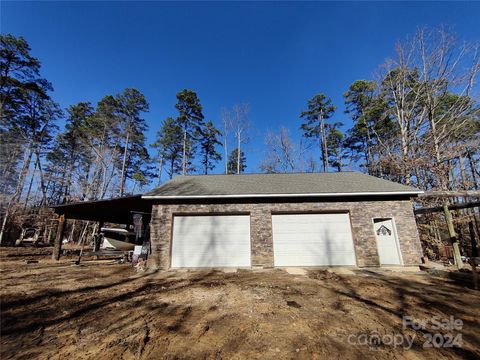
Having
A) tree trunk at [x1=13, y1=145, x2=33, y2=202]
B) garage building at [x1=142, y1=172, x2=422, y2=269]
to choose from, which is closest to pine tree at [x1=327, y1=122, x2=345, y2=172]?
garage building at [x1=142, y1=172, x2=422, y2=269]

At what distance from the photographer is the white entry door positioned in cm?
928

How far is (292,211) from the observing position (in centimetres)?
971

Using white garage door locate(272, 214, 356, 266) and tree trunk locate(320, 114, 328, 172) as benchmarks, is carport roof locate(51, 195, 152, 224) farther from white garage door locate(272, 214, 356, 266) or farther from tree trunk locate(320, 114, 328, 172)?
tree trunk locate(320, 114, 328, 172)

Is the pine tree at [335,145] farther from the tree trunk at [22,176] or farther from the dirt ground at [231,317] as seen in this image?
the tree trunk at [22,176]

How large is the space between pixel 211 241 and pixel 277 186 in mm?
4197

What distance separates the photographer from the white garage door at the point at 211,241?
9.36m

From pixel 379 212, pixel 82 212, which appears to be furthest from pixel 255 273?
pixel 82 212

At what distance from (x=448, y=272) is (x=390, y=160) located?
10.6 m

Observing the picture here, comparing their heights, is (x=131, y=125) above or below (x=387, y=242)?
above

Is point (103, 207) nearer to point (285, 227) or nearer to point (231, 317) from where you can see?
point (285, 227)

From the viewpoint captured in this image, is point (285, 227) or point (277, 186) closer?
point (285, 227)

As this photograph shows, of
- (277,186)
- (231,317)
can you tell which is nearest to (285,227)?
(277,186)

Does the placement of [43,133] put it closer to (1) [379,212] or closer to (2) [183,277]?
(2) [183,277]

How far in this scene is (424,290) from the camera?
A: 19.4 feet
